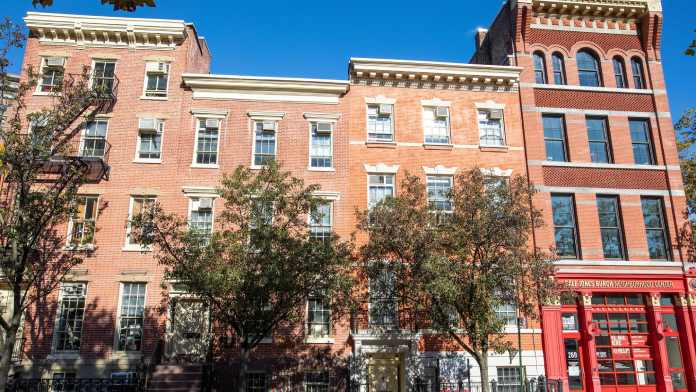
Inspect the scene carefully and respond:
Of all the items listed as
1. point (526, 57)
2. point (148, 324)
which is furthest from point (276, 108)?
point (526, 57)

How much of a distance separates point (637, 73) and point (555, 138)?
17.5ft

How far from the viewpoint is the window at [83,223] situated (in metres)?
18.9

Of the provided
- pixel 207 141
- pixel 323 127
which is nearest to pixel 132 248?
pixel 207 141

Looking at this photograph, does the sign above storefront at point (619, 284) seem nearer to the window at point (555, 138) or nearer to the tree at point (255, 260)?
the window at point (555, 138)

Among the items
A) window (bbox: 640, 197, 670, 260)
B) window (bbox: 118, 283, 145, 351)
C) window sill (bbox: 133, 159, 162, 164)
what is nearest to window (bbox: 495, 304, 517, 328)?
window (bbox: 640, 197, 670, 260)

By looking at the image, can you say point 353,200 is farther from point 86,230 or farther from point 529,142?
Result: point 86,230

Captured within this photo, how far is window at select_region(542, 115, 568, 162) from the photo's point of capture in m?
22.6

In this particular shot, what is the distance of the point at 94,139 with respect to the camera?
20.7 meters

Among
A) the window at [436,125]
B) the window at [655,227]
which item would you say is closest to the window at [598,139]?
the window at [655,227]

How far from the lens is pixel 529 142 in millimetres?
22312

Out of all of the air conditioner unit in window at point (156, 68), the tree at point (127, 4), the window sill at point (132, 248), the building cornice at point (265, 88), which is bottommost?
the window sill at point (132, 248)

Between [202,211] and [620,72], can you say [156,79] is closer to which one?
[202,211]

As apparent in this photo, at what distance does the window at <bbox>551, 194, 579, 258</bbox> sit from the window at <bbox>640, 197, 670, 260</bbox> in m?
3.02

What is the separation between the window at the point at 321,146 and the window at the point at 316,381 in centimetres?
769
